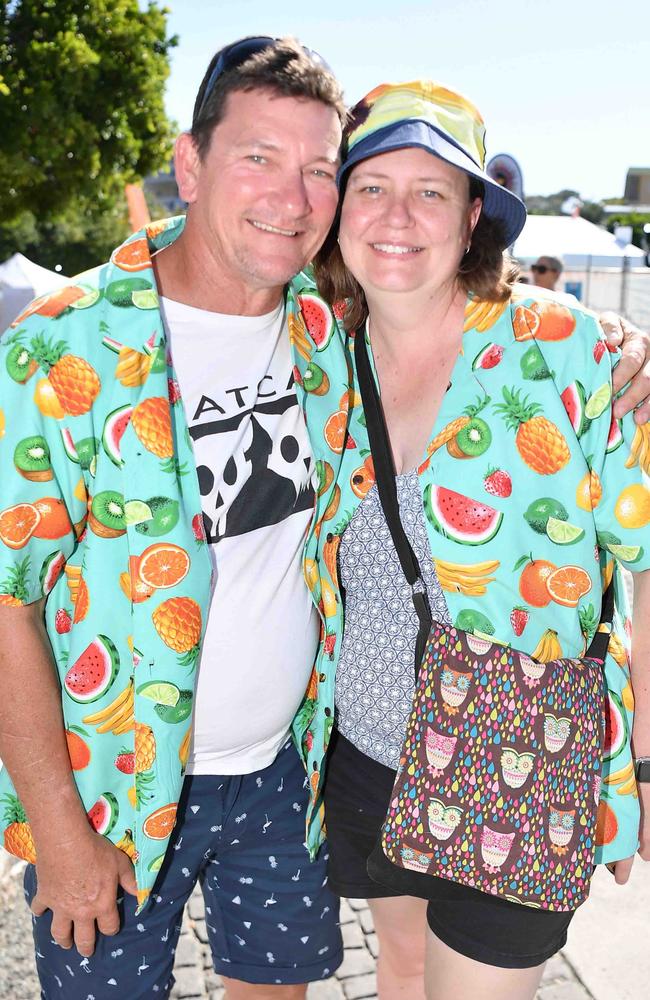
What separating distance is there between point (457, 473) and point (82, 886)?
1.30 meters

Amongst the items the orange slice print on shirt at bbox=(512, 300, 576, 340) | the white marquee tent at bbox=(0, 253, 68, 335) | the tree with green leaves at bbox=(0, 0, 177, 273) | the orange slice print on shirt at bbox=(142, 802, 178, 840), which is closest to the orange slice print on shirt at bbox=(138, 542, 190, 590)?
the orange slice print on shirt at bbox=(142, 802, 178, 840)

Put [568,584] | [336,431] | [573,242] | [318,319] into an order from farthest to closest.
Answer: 1. [573,242]
2. [318,319]
3. [336,431]
4. [568,584]

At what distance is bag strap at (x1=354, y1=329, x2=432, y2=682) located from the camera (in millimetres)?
2227

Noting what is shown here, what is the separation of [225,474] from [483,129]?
109cm

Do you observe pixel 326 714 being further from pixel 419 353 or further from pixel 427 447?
pixel 419 353

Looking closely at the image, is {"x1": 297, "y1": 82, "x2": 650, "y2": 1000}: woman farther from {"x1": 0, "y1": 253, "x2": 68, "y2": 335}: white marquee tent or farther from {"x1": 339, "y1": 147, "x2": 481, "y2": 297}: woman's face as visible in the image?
{"x1": 0, "y1": 253, "x2": 68, "y2": 335}: white marquee tent

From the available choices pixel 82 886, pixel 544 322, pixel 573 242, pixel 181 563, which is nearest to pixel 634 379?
pixel 544 322

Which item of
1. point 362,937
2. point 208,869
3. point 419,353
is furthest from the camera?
point 362,937

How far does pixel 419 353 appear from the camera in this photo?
2410 mm

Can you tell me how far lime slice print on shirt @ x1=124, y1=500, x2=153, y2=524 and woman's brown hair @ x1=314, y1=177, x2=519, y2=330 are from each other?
839mm

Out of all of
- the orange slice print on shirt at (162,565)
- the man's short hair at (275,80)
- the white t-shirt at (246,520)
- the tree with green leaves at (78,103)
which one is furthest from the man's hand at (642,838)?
the tree with green leaves at (78,103)

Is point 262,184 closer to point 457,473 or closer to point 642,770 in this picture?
point 457,473

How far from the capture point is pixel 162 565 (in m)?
2.07

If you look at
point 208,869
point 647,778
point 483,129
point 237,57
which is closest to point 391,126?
point 483,129
